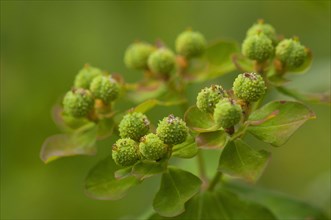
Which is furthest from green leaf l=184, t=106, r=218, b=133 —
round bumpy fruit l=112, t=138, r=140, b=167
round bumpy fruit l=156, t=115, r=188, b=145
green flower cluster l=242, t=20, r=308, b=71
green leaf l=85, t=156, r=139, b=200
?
green flower cluster l=242, t=20, r=308, b=71

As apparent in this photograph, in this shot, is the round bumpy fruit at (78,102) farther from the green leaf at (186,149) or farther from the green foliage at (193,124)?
the green leaf at (186,149)

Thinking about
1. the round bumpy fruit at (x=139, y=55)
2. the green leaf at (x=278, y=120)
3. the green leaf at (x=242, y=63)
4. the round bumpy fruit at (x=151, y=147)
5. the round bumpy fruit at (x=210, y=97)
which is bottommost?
the green leaf at (x=278, y=120)

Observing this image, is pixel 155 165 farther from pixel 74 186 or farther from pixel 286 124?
pixel 74 186

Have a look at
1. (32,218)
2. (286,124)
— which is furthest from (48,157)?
(32,218)

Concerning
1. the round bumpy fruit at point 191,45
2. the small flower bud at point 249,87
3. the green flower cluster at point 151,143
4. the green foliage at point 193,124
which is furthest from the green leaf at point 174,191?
the round bumpy fruit at point 191,45

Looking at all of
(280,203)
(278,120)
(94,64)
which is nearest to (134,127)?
(278,120)

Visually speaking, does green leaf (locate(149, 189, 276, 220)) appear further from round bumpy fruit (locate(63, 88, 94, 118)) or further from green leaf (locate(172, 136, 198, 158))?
round bumpy fruit (locate(63, 88, 94, 118))
